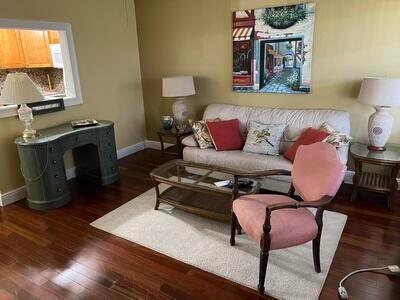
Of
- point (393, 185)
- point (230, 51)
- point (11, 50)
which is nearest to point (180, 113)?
point (230, 51)

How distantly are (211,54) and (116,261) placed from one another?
119 inches

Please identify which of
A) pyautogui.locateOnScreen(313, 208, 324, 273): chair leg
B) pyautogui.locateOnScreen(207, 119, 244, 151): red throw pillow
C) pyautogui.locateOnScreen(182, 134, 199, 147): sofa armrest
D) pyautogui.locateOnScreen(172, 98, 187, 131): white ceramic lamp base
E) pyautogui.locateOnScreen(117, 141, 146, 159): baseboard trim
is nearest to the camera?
pyautogui.locateOnScreen(313, 208, 324, 273): chair leg

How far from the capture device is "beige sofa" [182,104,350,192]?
128 inches

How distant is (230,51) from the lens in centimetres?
405

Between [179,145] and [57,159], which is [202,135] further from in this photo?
[57,159]

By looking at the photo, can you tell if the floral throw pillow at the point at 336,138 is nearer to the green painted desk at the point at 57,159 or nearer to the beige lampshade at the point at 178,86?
the beige lampshade at the point at 178,86

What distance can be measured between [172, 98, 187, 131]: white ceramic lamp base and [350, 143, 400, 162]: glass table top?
2.26 metres

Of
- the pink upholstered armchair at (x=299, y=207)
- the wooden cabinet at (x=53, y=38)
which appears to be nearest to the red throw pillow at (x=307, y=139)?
the pink upholstered armchair at (x=299, y=207)

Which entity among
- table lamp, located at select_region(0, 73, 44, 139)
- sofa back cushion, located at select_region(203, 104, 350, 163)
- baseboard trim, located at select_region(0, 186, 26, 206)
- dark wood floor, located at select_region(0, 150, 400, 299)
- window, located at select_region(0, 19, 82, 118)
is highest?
window, located at select_region(0, 19, 82, 118)

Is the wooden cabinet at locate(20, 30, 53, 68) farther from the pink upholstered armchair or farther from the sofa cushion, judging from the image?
the pink upholstered armchair

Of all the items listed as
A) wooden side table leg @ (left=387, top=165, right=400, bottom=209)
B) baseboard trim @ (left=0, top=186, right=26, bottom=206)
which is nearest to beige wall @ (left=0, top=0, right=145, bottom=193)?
baseboard trim @ (left=0, top=186, right=26, bottom=206)

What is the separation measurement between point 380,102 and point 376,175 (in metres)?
0.92

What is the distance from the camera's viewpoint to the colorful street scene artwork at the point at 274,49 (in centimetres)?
349

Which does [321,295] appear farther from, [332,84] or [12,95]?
[12,95]
